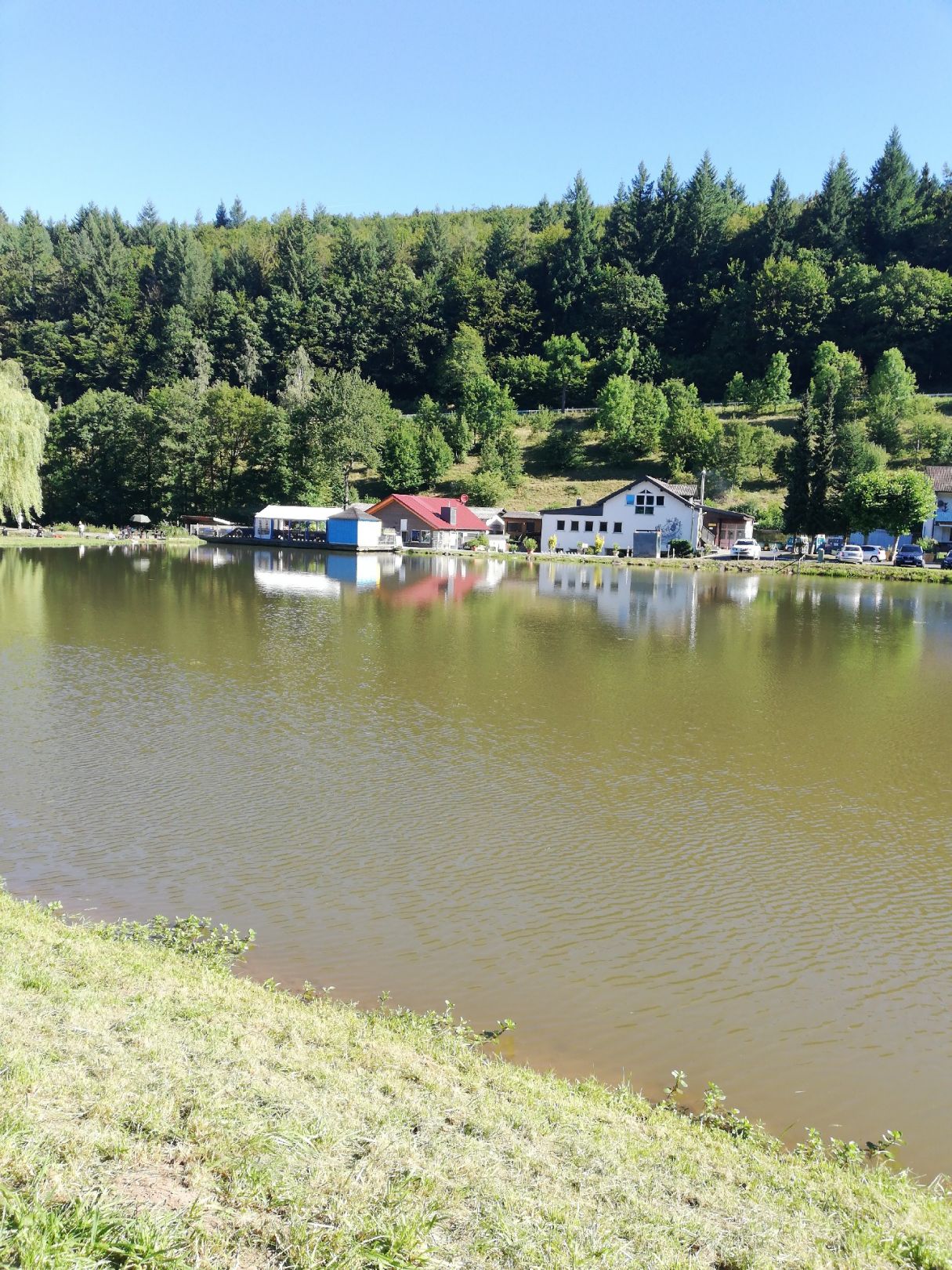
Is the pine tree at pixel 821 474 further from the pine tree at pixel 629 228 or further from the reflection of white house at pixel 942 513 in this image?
the pine tree at pixel 629 228

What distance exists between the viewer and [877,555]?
54656 mm

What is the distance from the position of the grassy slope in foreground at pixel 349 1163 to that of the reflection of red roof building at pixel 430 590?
24975 millimetres

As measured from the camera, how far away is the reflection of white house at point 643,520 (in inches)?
2346

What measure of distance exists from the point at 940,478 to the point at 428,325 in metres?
64.9

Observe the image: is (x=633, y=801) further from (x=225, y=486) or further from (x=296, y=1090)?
(x=225, y=486)

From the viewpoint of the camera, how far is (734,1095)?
5285 millimetres

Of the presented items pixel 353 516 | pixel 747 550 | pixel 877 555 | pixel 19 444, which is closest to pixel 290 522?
pixel 353 516

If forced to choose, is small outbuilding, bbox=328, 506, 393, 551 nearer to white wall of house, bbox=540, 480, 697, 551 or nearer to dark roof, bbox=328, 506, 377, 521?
dark roof, bbox=328, 506, 377, 521

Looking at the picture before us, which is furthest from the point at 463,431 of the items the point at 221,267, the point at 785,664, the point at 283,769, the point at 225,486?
the point at 283,769

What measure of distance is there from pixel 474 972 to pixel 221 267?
123 metres

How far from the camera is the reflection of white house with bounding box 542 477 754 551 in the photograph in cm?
5959

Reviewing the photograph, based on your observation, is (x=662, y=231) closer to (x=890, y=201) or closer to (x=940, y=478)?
(x=890, y=201)

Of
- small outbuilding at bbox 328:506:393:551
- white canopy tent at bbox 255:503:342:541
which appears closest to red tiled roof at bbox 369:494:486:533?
small outbuilding at bbox 328:506:393:551

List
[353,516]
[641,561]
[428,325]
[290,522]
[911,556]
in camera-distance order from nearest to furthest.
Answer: [911,556]
[641,561]
[353,516]
[290,522]
[428,325]
